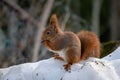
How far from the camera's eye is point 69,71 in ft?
9.62

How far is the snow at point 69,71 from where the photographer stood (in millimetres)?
2867

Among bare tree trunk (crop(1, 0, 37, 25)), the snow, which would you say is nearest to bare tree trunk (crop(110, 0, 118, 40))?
bare tree trunk (crop(1, 0, 37, 25))

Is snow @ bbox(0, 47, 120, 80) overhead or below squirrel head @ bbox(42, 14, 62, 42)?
below

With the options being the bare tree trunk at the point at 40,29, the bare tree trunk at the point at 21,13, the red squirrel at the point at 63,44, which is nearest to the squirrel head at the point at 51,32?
the red squirrel at the point at 63,44

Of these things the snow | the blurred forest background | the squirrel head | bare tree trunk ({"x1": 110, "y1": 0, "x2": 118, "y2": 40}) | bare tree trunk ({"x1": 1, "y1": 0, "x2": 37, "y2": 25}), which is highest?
the squirrel head

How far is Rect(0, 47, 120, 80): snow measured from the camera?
9.41 ft

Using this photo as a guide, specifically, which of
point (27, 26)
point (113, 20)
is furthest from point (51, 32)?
point (113, 20)

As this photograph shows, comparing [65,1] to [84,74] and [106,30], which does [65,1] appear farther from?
[84,74]

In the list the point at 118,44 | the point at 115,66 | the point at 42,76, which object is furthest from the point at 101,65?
the point at 118,44

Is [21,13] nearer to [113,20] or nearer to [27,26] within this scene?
[27,26]

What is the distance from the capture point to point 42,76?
2.94 meters

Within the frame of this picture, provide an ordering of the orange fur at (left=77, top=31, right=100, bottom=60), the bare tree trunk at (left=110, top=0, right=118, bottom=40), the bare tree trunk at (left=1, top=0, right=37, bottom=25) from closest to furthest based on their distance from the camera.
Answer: the orange fur at (left=77, top=31, right=100, bottom=60), the bare tree trunk at (left=1, top=0, right=37, bottom=25), the bare tree trunk at (left=110, top=0, right=118, bottom=40)

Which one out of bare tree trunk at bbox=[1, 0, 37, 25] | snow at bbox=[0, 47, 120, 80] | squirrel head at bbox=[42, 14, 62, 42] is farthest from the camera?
bare tree trunk at bbox=[1, 0, 37, 25]

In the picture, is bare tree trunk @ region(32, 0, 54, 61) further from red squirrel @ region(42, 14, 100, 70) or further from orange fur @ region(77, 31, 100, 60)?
red squirrel @ region(42, 14, 100, 70)
